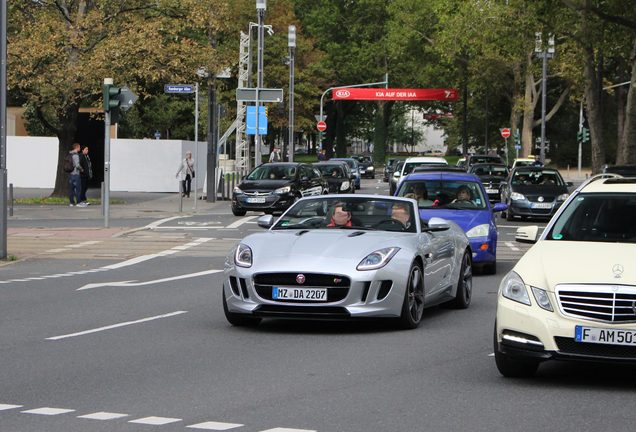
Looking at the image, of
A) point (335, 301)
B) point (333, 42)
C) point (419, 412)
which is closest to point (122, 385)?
point (419, 412)

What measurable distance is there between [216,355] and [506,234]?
21.1 metres

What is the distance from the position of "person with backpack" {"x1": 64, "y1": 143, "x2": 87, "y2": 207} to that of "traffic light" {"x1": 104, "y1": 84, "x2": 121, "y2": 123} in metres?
9.60

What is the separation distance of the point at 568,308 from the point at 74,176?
106 ft

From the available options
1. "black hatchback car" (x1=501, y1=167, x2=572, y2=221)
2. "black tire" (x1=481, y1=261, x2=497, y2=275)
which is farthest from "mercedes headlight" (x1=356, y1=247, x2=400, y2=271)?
"black hatchback car" (x1=501, y1=167, x2=572, y2=221)

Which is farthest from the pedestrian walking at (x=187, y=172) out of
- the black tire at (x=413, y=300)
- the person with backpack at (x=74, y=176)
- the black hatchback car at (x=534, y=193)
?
the black tire at (x=413, y=300)

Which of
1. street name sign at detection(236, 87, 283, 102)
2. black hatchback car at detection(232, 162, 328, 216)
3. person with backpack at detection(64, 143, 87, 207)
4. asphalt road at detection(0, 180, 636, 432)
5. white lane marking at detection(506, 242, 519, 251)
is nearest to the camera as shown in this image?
asphalt road at detection(0, 180, 636, 432)

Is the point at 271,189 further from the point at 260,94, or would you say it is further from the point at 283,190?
the point at 260,94

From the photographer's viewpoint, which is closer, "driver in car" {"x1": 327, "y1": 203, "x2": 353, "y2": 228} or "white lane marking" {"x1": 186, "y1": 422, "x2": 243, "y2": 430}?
"white lane marking" {"x1": 186, "y1": 422, "x2": 243, "y2": 430}

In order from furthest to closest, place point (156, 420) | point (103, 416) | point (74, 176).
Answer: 1. point (74, 176)
2. point (103, 416)
3. point (156, 420)

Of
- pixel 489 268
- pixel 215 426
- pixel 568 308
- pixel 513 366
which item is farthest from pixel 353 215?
pixel 489 268

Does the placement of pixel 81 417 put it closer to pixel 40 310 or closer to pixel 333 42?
pixel 40 310

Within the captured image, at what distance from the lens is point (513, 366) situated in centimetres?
975

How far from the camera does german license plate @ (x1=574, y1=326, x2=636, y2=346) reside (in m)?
9.09

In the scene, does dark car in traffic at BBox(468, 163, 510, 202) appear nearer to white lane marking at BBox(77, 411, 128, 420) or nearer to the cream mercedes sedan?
the cream mercedes sedan
